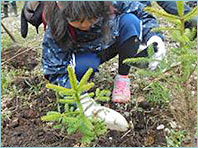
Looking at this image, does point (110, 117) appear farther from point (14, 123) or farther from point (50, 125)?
point (14, 123)

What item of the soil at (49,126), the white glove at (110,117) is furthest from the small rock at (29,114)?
the white glove at (110,117)

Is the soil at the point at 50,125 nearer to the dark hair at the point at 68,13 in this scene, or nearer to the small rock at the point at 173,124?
the small rock at the point at 173,124

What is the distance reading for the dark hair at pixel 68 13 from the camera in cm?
163

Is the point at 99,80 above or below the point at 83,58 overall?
below

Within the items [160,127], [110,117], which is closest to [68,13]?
[110,117]

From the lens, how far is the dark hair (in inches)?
64.3

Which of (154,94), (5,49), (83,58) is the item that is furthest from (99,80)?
(5,49)

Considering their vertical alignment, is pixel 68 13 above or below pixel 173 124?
above

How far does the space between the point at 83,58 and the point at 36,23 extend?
34cm

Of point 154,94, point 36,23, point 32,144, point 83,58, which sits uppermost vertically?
point 36,23

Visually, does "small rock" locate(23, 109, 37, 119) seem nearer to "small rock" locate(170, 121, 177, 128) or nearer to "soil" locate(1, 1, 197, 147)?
"soil" locate(1, 1, 197, 147)

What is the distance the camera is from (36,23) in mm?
2145

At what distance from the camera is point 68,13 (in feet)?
5.53

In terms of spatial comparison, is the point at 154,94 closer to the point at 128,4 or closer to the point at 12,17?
the point at 128,4
